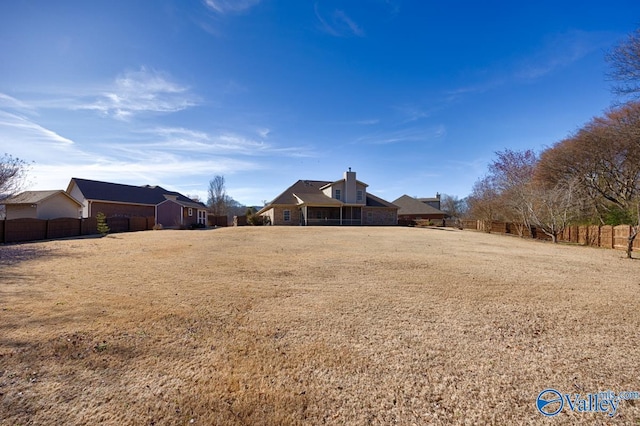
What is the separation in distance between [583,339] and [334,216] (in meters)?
30.1

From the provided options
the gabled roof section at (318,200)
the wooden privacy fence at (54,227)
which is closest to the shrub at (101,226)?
the wooden privacy fence at (54,227)

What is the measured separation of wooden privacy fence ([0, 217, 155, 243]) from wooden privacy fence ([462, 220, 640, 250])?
32.7 m

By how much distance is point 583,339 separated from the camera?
151 inches

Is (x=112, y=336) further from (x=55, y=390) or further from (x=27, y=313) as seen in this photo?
(x=27, y=313)

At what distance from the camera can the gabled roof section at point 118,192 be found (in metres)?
27.3

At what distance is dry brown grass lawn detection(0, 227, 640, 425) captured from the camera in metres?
2.47

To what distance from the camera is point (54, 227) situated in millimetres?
18453

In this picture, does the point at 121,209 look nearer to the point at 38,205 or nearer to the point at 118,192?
the point at 118,192

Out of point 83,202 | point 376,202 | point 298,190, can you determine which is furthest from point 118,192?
point 376,202

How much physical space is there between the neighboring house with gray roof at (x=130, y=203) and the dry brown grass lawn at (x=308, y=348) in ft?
78.8

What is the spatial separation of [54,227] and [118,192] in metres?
12.5

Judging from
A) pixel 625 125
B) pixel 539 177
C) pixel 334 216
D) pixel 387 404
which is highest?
pixel 625 125

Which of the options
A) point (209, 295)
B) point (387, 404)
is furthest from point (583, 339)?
point (209, 295)

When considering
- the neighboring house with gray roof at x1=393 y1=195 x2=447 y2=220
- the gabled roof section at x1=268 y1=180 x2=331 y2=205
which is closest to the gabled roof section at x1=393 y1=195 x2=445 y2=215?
the neighboring house with gray roof at x1=393 y1=195 x2=447 y2=220
